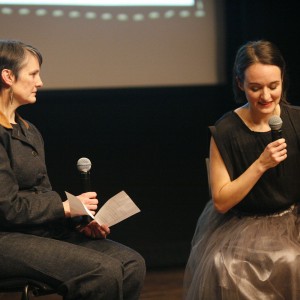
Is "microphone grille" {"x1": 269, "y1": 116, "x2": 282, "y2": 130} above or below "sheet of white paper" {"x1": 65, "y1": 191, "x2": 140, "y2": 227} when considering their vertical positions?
above

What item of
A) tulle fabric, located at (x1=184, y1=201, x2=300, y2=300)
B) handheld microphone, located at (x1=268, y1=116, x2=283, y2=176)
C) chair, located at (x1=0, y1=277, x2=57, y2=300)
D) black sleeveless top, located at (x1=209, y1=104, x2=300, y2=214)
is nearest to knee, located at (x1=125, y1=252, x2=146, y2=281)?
tulle fabric, located at (x1=184, y1=201, x2=300, y2=300)

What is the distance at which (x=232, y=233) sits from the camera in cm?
256

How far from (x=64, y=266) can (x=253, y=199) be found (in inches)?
32.0

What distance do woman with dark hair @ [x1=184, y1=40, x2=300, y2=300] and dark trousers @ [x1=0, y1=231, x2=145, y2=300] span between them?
15.0 inches

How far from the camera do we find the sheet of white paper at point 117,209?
2420 mm

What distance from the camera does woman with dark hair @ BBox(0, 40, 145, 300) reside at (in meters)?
2.25

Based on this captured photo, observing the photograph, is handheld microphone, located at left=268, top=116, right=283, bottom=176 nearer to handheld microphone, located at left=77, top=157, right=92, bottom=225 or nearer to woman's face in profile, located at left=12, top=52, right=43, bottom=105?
handheld microphone, located at left=77, top=157, right=92, bottom=225

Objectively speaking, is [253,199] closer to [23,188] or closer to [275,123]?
[275,123]

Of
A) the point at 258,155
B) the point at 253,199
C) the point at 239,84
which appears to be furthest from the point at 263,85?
the point at 253,199

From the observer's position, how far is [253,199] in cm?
262

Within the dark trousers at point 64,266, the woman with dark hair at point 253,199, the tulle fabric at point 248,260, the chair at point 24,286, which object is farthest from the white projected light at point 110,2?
the chair at point 24,286

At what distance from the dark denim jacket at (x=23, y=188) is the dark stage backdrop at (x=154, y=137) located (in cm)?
140

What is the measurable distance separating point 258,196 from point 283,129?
29 centimetres

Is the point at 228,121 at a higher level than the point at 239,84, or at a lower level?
lower
